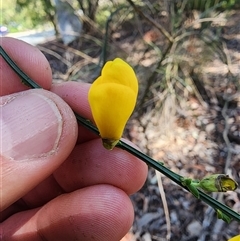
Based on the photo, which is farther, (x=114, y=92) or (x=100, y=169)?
(x=100, y=169)

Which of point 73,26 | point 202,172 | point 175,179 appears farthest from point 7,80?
point 73,26

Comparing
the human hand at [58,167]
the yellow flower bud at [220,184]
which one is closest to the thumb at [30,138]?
the human hand at [58,167]

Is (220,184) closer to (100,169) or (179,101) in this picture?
(100,169)

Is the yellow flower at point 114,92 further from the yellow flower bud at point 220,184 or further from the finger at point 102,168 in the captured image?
the finger at point 102,168

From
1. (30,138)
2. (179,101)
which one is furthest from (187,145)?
(30,138)

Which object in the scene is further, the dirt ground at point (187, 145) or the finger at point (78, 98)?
the dirt ground at point (187, 145)

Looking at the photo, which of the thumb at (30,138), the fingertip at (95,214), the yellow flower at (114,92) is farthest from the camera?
the fingertip at (95,214)

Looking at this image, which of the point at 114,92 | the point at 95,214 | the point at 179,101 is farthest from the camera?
the point at 179,101
